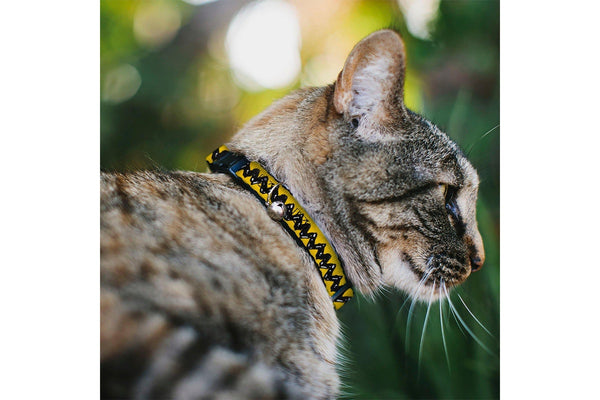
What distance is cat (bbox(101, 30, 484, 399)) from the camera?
902 mm

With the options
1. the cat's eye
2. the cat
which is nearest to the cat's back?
the cat

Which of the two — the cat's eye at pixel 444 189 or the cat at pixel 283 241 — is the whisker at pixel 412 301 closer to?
the cat at pixel 283 241

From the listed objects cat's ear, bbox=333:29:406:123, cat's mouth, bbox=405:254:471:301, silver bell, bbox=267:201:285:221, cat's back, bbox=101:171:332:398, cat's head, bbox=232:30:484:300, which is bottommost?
cat's back, bbox=101:171:332:398

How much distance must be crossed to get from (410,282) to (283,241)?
399 mm

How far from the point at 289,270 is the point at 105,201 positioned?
45 cm

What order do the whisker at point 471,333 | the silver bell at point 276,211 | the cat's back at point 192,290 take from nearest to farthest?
the cat's back at point 192,290 < the silver bell at point 276,211 < the whisker at point 471,333

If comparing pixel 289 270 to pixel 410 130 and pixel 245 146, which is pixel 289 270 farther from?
pixel 410 130

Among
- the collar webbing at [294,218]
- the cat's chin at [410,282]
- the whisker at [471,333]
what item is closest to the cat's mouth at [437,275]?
the cat's chin at [410,282]

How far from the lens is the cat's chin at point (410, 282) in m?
1.27

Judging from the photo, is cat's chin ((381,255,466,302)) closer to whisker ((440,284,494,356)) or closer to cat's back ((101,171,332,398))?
whisker ((440,284,494,356))

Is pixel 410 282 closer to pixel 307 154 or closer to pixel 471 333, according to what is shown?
pixel 471 333

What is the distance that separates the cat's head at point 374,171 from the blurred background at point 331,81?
0.15m

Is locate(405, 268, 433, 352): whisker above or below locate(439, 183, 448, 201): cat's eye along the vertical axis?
below

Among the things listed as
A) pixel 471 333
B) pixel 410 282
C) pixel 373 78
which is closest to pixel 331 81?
pixel 373 78
